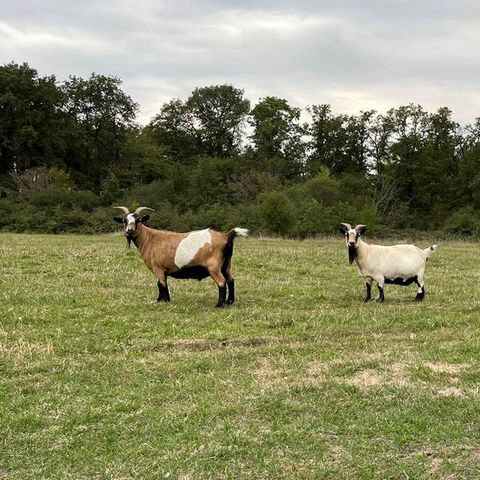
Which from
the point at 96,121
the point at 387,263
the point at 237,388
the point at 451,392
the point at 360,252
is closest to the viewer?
the point at 451,392

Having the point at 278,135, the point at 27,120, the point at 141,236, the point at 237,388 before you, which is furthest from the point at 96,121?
the point at 237,388

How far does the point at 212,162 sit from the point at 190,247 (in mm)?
57647

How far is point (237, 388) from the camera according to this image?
7410 mm

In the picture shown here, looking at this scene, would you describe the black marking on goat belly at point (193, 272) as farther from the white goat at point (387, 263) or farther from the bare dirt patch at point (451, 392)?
the bare dirt patch at point (451, 392)

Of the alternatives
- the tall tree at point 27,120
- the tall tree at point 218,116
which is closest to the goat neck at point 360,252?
the tall tree at point 27,120

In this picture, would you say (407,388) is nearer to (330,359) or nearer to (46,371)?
(330,359)

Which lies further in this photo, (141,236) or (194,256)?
(141,236)

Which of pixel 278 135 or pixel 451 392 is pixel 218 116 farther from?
pixel 451 392

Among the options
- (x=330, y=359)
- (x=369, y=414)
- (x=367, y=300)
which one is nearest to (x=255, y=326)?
(x=330, y=359)

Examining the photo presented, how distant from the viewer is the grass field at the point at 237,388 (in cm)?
548

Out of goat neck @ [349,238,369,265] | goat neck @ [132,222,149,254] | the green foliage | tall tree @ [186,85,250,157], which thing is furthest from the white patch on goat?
tall tree @ [186,85,250,157]

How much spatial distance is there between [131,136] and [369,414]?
76.3 m

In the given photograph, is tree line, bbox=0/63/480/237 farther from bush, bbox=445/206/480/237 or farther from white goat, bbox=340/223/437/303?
white goat, bbox=340/223/437/303

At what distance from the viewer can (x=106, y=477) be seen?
5.23 m
